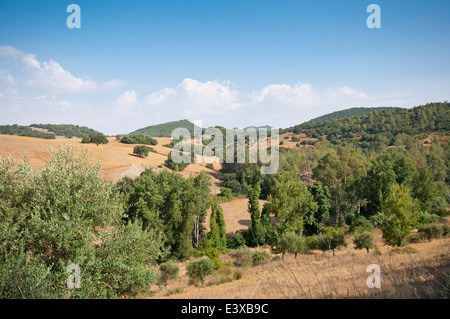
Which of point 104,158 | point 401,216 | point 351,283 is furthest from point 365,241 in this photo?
point 104,158

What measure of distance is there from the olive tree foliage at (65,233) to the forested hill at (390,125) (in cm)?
11949

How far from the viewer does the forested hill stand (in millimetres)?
114225

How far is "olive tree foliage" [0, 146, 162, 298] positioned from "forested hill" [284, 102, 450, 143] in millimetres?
119494

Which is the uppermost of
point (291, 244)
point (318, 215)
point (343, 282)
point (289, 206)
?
point (343, 282)

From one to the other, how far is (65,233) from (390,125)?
147 m

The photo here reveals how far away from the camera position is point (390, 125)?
123m

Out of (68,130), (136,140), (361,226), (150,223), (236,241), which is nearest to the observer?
(150,223)

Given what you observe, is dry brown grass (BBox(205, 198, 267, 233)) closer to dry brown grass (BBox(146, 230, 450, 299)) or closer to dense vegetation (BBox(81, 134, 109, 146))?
dry brown grass (BBox(146, 230, 450, 299))

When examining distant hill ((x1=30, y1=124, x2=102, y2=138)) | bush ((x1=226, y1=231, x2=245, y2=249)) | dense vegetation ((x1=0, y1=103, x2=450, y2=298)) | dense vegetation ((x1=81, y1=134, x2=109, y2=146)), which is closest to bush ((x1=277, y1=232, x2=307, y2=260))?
dense vegetation ((x1=0, y1=103, x2=450, y2=298))

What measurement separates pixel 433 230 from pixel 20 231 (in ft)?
120

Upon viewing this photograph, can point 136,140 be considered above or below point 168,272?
above

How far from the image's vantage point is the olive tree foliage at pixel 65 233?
8594 mm

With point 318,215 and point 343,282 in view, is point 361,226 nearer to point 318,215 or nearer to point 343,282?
point 318,215
